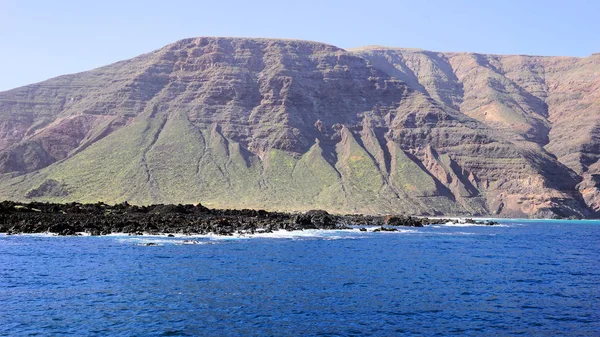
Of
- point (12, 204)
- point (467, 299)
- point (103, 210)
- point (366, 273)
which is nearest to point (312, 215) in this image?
point (103, 210)

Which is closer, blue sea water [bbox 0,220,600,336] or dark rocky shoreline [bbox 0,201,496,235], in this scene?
blue sea water [bbox 0,220,600,336]

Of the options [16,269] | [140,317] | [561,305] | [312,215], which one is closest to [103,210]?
[312,215]

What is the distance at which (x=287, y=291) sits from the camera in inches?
1601

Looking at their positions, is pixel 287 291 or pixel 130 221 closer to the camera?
pixel 287 291

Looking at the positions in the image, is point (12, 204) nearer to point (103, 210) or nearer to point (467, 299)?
point (103, 210)

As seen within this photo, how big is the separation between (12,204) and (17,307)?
85.5 meters

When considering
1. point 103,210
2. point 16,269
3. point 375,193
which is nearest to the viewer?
point 16,269

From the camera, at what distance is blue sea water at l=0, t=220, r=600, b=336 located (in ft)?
98.9

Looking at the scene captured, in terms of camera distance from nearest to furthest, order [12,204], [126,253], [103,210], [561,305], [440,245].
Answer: [561,305] < [126,253] < [440,245] < [12,204] < [103,210]

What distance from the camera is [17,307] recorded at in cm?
3331

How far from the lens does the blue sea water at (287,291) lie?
30156 mm

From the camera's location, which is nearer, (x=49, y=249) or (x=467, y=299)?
(x=467, y=299)

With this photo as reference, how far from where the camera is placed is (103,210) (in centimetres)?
11738

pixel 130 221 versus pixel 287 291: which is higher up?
pixel 287 291
